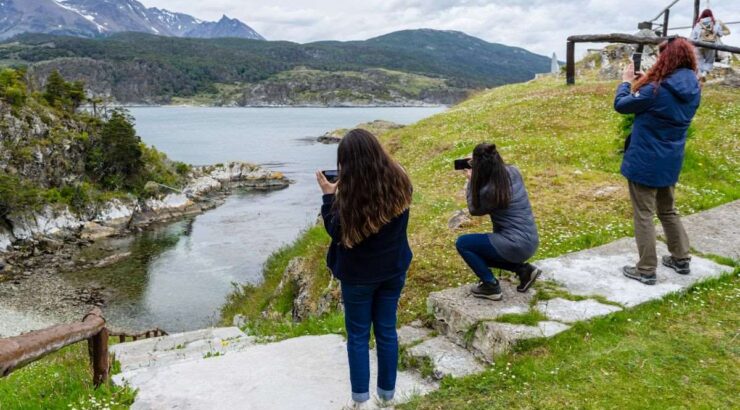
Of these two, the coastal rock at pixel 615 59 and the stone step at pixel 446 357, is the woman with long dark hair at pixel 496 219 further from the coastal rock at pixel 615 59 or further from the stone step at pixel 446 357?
the coastal rock at pixel 615 59

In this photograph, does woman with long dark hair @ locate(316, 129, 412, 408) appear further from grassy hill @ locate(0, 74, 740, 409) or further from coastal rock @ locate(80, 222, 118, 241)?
coastal rock @ locate(80, 222, 118, 241)

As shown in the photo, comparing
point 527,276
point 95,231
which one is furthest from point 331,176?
point 95,231

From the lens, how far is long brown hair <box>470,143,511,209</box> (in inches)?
266

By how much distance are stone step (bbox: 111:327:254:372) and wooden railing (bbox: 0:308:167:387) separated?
0.86 m

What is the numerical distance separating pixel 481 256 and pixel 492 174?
110 cm

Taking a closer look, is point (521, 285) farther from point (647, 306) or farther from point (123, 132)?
point (123, 132)

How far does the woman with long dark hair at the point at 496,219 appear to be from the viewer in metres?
6.80

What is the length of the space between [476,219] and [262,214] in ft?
158

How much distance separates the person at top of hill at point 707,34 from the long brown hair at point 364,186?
24467 millimetres

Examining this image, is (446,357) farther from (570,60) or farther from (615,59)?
(615,59)

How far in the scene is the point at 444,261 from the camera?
33.9 feet

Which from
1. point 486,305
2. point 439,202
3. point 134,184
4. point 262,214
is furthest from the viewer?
point 134,184

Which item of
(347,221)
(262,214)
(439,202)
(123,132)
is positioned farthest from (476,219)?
(123,132)

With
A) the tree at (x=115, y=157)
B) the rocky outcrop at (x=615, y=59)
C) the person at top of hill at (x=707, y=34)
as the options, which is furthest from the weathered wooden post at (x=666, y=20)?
the tree at (x=115, y=157)
